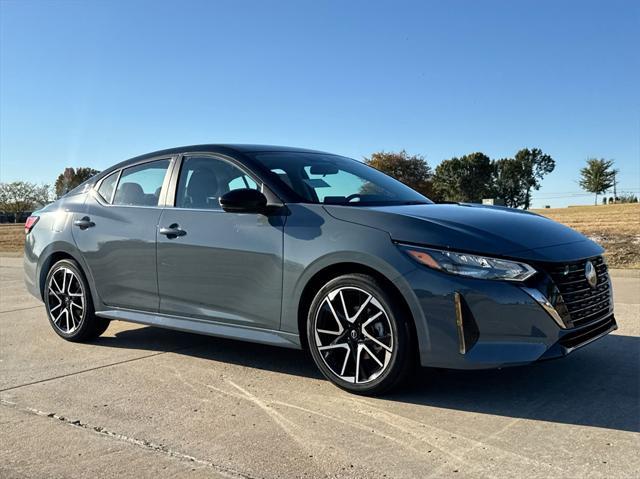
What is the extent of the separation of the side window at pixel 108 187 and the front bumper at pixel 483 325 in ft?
10.4

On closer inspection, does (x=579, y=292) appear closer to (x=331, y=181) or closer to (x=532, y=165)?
(x=331, y=181)

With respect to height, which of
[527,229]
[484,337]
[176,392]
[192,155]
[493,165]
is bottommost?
[176,392]

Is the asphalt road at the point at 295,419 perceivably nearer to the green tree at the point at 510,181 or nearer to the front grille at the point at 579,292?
the front grille at the point at 579,292

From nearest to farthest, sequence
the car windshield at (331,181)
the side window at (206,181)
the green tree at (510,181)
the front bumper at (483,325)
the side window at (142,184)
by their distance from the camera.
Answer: the front bumper at (483,325)
the car windshield at (331,181)
the side window at (206,181)
the side window at (142,184)
the green tree at (510,181)

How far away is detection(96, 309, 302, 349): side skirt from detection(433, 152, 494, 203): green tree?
86.5 metres

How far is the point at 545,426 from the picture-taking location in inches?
129

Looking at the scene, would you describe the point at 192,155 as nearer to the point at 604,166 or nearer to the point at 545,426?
the point at 545,426

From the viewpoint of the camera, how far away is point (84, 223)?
5512mm

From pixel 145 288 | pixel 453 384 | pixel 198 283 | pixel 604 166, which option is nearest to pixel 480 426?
pixel 453 384

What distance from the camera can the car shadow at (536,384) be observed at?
3.48 meters

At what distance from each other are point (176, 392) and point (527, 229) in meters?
2.47

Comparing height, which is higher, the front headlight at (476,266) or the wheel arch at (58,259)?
the front headlight at (476,266)

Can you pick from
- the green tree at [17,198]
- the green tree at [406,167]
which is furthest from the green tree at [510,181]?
the green tree at [17,198]

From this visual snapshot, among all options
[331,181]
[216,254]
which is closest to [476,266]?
[331,181]
